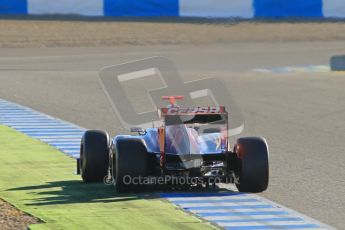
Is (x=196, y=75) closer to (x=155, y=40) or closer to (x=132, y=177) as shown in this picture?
(x=155, y=40)

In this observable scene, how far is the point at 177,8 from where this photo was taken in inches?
1297

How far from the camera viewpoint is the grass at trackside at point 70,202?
834cm

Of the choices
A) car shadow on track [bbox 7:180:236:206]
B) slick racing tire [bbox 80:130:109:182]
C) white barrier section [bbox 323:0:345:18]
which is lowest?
white barrier section [bbox 323:0:345:18]

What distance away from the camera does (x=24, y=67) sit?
25031 millimetres

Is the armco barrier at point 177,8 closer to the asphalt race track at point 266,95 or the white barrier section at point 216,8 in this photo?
the white barrier section at point 216,8

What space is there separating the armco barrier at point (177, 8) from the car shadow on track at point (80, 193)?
22.3 meters

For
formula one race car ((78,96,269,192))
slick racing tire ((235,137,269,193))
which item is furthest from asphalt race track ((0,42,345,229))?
formula one race car ((78,96,269,192))

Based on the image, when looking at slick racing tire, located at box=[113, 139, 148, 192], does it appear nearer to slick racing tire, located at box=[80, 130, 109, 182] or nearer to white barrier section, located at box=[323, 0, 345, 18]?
slick racing tire, located at box=[80, 130, 109, 182]

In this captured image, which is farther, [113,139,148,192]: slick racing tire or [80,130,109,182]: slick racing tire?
[80,130,109,182]: slick racing tire

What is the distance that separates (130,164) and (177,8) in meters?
23.8

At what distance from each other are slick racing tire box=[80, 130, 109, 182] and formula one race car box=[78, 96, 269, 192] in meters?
0.19

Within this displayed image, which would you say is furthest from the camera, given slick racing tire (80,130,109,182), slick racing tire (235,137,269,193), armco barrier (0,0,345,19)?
armco barrier (0,0,345,19)

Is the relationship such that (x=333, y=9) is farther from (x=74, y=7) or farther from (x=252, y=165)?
(x=252, y=165)

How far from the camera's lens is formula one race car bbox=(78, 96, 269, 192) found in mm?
9500
